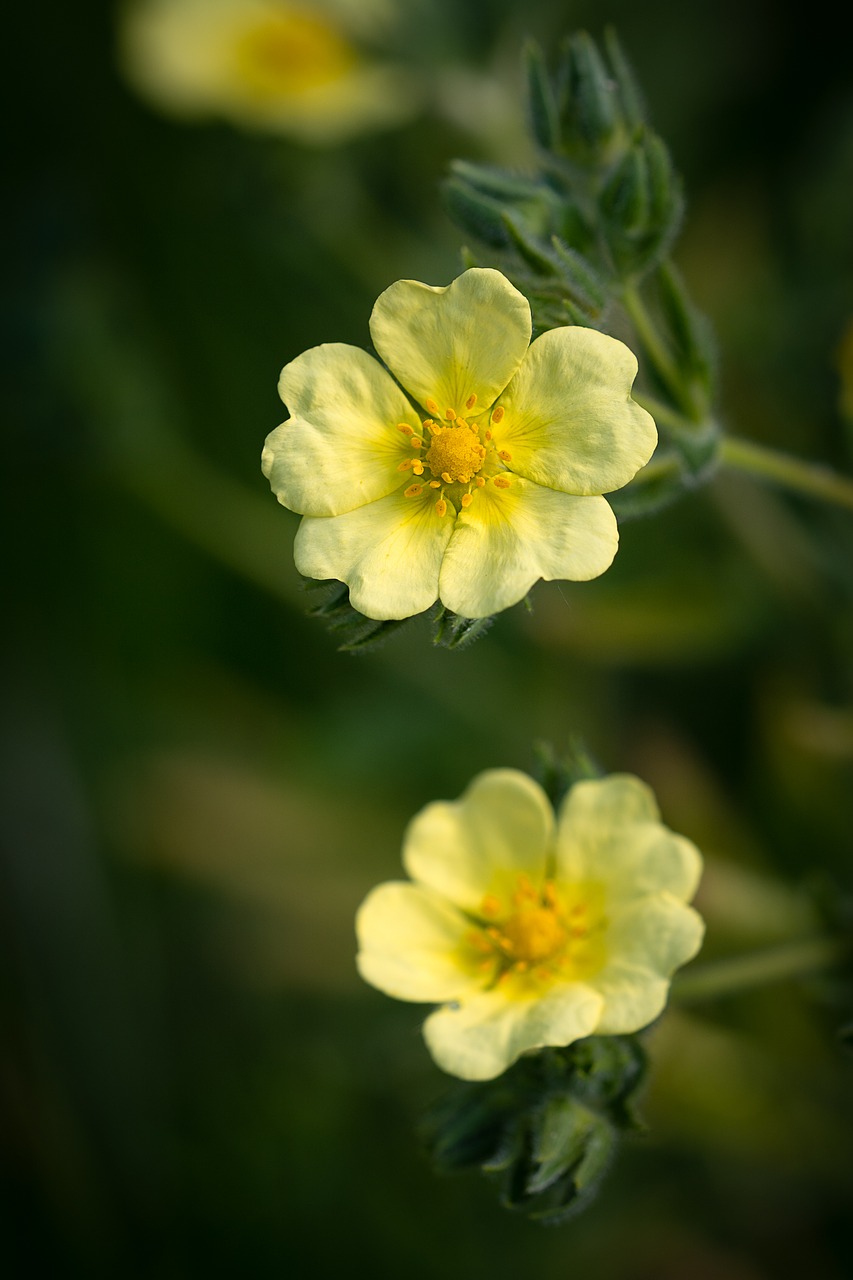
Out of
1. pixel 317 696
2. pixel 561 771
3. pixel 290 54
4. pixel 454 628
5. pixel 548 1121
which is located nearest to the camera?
pixel 454 628

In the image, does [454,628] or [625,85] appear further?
[625,85]

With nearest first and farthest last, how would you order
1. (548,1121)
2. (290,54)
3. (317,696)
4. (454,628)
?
1. (454,628)
2. (548,1121)
3. (290,54)
4. (317,696)

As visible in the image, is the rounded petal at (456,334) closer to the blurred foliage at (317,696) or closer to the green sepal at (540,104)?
the green sepal at (540,104)

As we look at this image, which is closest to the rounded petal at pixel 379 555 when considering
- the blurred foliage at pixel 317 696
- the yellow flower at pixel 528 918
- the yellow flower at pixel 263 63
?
the yellow flower at pixel 528 918

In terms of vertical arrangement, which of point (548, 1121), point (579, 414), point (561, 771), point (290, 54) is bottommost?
point (548, 1121)

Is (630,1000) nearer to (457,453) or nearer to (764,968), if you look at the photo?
(764,968)

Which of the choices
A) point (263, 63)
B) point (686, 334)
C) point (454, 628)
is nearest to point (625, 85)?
point (686, 334)
